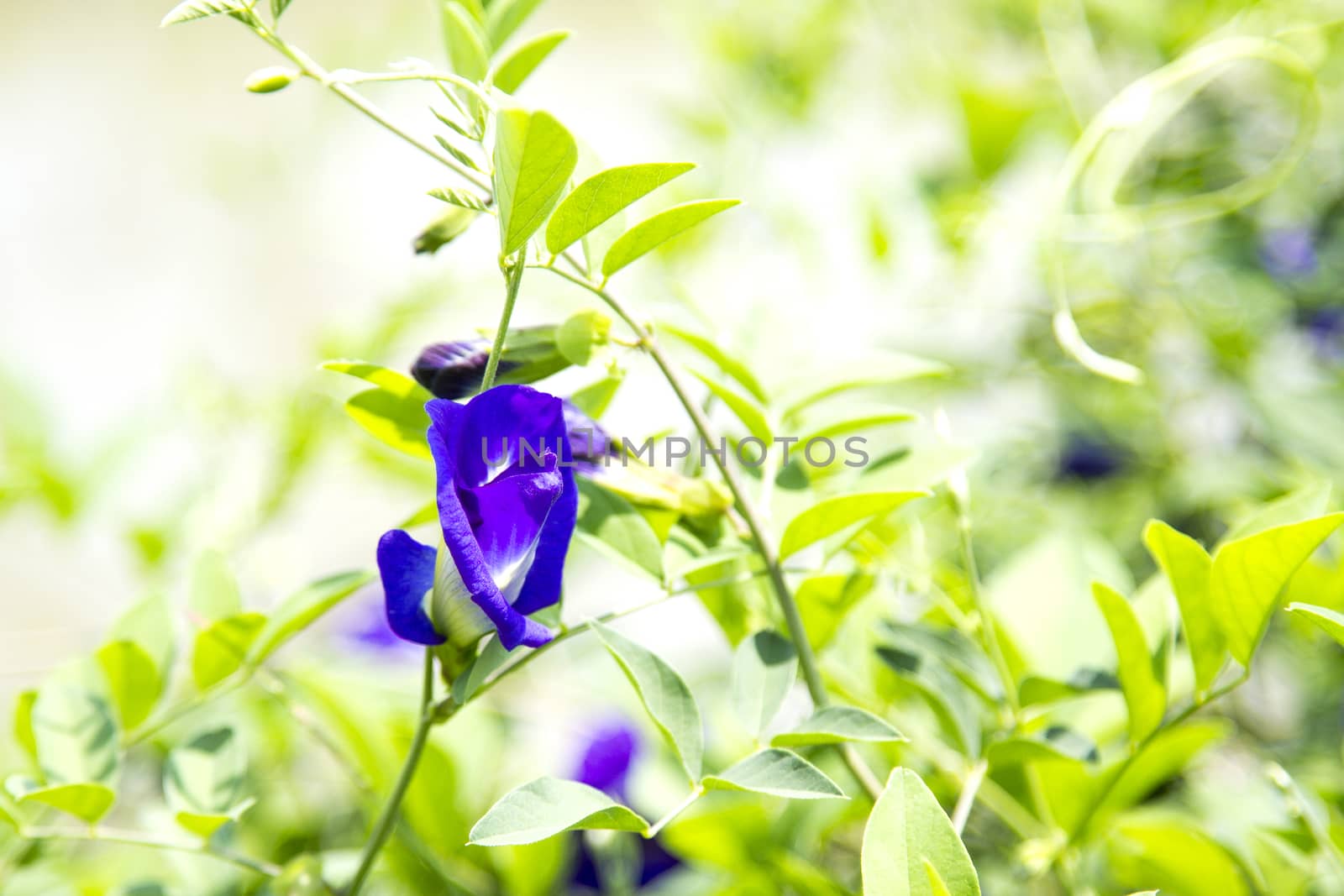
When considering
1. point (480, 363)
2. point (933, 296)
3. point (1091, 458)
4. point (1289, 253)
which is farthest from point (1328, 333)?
point (480, 363)

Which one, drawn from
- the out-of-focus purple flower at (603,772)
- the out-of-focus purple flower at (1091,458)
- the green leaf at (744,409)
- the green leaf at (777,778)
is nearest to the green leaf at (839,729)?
the green leaf at (777,778)

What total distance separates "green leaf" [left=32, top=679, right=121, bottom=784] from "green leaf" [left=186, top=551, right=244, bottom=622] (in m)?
0.05

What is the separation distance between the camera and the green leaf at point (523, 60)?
1.23 ft

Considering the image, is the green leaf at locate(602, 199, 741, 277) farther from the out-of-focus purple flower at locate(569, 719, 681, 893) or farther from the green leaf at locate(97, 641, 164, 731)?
the out-of-focus purple flower at locate(569, 719, 681, 893)

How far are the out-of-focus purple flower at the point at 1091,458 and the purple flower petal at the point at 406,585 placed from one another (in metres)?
0.71

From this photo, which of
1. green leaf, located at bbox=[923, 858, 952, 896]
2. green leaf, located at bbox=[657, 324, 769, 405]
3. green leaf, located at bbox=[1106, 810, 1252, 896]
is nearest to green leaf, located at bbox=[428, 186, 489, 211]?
green leaf, located at bbox=[657, 324, 769, 405]

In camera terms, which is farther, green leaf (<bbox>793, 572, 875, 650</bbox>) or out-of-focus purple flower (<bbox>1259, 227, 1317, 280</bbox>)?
out-of-focus purple flower (<bbox>1259, 227, 1317, 280</bbox>)

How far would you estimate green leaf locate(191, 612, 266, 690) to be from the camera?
0.45 m

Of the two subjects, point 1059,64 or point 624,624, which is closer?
point 1059,64

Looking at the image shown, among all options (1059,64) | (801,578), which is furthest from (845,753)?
(1059,64)

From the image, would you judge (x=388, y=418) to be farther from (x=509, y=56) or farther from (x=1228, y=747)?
(x=1228, y=747)

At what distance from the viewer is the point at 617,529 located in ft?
1.31

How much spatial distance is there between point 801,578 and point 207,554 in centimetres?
25

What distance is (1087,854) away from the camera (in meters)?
0.54
